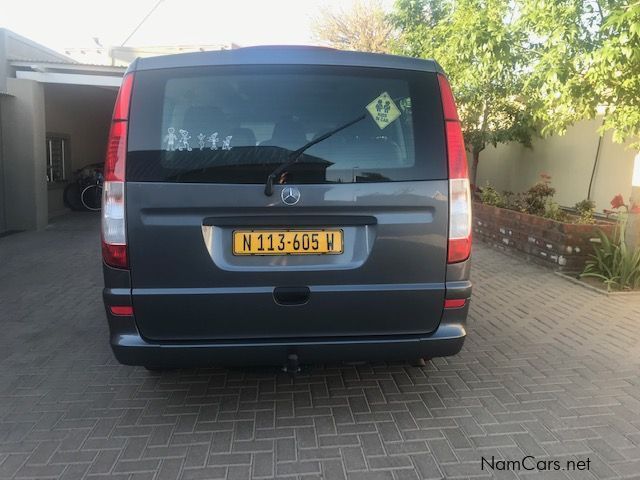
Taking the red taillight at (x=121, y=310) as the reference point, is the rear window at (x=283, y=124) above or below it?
above

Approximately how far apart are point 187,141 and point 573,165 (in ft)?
28.4

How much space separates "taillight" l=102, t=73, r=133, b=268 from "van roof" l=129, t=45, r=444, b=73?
196 millimetres

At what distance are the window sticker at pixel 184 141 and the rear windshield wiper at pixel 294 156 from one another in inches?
17.1

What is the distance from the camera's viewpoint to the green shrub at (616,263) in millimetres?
6059

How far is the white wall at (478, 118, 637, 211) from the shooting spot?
27.7ft

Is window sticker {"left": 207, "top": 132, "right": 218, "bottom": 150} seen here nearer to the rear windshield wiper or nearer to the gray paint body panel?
the gray paint body panel

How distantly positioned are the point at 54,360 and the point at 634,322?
5001mm

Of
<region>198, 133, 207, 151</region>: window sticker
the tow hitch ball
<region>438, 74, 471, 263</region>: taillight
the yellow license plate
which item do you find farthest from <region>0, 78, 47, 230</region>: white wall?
<region>438, 74, 471, 263</region>: taillight

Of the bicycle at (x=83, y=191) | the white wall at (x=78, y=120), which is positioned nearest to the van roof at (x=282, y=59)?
the white wall at (x=78, y=120)

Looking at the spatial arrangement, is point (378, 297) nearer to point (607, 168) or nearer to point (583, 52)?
point (583, 52)

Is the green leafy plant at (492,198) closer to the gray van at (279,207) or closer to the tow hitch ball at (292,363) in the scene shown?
the gray van at (279,207)

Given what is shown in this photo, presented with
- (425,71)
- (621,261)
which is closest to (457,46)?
(621,261)

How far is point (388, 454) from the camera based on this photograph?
277 centimetres

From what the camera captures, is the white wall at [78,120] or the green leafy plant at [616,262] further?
the white wall at [78,120]
